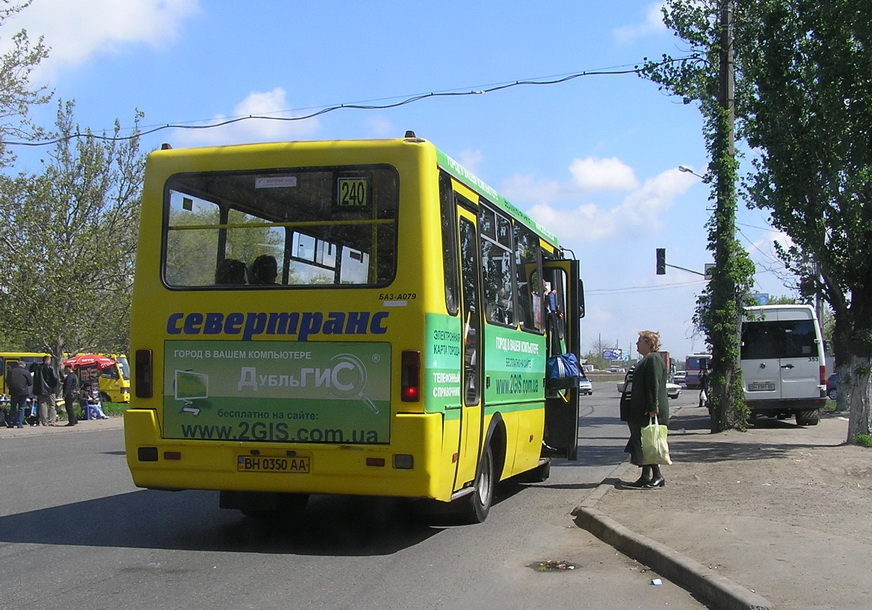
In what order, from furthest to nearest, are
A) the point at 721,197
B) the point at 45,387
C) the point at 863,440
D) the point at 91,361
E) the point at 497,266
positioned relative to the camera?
the point at 91,361 → the point at 45,387 → the point at 721,197 → the point at 863,440 → the point at 497,266

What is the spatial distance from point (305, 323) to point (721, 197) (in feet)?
48.9

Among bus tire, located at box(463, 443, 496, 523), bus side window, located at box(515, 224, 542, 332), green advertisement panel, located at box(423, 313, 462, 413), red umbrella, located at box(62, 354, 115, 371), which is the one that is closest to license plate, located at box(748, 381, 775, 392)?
bus side window, located at box(515, 224, 542, 332)

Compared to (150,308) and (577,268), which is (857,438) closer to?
(577,268)

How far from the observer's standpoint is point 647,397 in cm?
1162

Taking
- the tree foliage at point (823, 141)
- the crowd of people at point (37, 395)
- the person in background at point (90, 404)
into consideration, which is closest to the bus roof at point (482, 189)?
the tree foliage at point (823, 141)

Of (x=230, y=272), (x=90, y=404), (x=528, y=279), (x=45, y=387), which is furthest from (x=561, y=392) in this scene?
(x=90, y=404)

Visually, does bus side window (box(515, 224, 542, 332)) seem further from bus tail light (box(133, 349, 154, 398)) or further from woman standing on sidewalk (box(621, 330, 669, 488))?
bus tail light (box(133, 349, 154, 398))

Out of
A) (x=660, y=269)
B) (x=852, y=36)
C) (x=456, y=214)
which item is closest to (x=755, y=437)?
(x=852, y=36)

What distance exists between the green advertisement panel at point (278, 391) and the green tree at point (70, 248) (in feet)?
65.1

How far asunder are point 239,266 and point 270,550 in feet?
7.63

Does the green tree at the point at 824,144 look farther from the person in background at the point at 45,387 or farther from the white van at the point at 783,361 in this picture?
the person in background at the point at 45,387

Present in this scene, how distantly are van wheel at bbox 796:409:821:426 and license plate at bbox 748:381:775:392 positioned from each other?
1798 millimetres

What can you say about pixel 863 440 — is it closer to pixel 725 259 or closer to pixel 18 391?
pixel 725 259

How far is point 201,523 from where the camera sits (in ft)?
30.5
